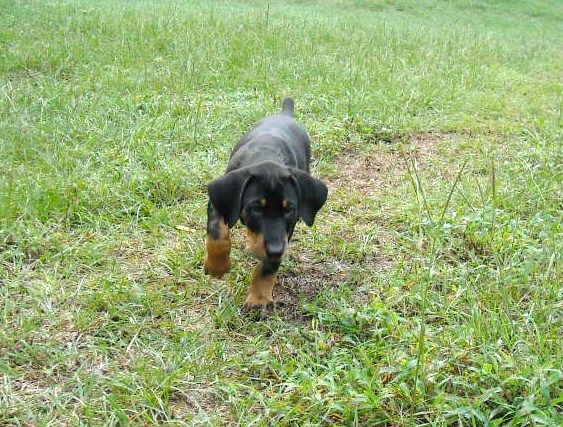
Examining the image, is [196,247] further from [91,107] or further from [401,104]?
[401,104]

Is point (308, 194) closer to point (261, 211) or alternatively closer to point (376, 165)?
point (261, 211)

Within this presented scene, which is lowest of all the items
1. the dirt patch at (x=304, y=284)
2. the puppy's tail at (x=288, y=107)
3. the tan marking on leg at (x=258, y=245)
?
the dirt patch at (x=304, y=284)

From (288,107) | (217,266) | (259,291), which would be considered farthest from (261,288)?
(288,107)

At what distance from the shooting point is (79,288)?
3.65m

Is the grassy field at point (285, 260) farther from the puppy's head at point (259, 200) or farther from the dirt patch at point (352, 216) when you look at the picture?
the puppy's head at point (259, 200)

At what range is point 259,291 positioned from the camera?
11.9 ft

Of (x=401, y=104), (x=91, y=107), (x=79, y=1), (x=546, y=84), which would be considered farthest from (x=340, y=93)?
(x=79, y=1)

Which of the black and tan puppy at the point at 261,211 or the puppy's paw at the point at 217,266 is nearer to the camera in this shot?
the black and tan puppy at the point at 261,211

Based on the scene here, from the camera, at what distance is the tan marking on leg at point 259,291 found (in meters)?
3.60

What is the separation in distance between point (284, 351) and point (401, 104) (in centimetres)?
478

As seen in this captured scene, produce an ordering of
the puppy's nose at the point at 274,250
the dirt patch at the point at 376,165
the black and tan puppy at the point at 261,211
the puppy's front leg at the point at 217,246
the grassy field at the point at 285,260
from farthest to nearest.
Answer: the dirt patch at the point at 376,165 → the puppy's front leg at the point at 217,246 → the black and tan puppy at the point at 261,211 → the puppy's nose at the point at 274,250 → the grassy field at the point at 285,260

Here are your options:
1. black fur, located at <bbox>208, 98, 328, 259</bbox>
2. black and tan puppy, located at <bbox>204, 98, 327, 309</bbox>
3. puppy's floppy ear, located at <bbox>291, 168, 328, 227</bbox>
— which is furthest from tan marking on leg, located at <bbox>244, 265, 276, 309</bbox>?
puppy's floppy ear, located at <bbox>291, 168, 328, 227</bbox>

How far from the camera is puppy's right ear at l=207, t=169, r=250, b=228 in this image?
354 centimetres

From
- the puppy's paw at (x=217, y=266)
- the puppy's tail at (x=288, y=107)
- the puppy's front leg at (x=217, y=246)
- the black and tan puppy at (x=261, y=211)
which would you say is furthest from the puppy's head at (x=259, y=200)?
the puppy's tail at (x=288, y=107)
